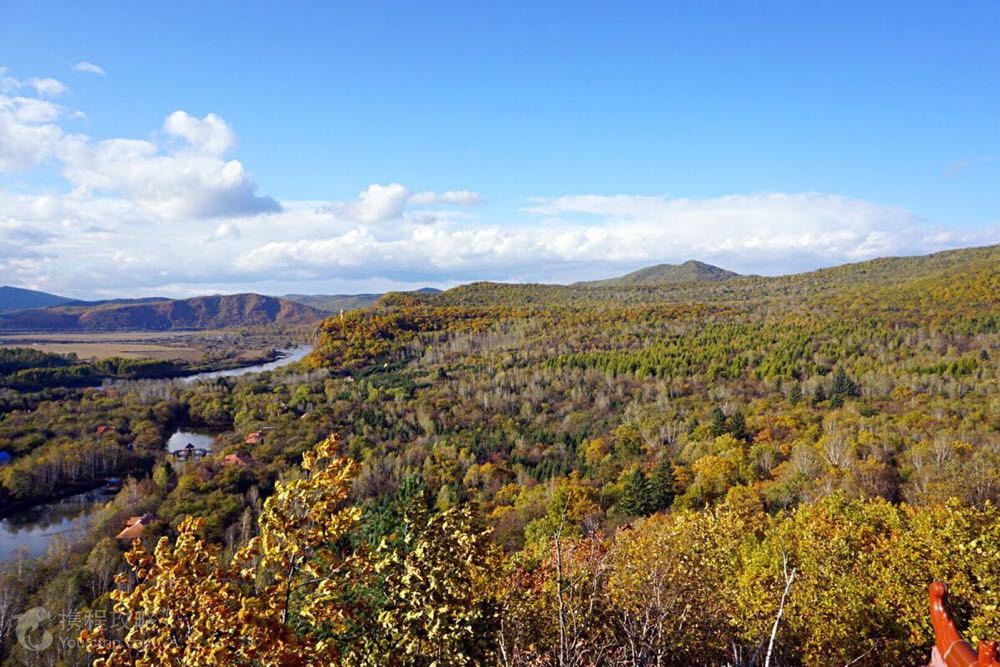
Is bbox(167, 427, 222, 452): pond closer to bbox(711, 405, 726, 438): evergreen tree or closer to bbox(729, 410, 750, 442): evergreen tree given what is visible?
bbox(711, 405, 726, 438): evergreen tree

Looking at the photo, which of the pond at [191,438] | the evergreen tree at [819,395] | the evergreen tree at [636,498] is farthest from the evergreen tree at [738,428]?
the pond at [191,438]

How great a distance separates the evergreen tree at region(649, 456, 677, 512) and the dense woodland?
0.58ft

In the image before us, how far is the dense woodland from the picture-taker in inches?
226

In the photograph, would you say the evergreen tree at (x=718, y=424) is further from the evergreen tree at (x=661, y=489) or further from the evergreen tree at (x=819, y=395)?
the evergreen tree at (x=661, y=489)

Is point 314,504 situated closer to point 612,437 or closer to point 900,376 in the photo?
point 612,437

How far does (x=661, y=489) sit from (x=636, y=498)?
189 centimetres

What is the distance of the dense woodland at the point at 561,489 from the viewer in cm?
575

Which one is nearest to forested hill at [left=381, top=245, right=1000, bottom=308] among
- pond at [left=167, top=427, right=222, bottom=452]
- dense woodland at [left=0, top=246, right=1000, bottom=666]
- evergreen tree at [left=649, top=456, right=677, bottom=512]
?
dense woodland at [left=0, top=246, right=1000, bottom=666]

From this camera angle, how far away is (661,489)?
36.6m

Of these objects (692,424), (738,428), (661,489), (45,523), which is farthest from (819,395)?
(45,523)

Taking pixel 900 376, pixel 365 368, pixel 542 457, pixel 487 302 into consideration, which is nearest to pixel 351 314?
pixel 365 368

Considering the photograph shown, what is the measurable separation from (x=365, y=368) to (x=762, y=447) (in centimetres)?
7999

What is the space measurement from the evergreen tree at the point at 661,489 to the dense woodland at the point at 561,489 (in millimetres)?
176

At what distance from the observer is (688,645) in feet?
37.2
